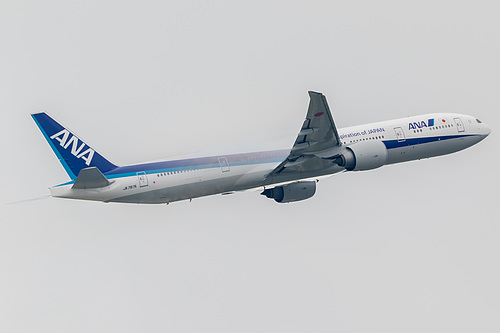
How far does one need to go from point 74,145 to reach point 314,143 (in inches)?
494

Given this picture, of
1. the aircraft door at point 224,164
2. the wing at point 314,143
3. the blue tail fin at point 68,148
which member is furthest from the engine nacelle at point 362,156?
the blue tail fin at point 68,148

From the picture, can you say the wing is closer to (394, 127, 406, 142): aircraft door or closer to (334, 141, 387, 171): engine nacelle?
(334, 141, 387, 171): engine nacelle

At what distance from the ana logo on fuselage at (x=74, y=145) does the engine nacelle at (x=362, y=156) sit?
43.8 ft

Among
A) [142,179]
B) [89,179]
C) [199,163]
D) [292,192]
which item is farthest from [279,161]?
[89,179]

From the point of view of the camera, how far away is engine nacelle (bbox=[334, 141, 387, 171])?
48.3 m

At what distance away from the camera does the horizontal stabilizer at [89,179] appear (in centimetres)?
4272

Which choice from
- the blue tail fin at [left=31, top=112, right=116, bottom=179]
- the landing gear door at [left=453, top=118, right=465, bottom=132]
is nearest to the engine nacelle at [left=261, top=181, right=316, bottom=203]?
the landing gear door at [left=453, top=118, right=465, bottom=132]

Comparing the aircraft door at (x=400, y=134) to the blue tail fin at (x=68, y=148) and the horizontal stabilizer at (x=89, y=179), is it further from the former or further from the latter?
the horizontal stabilizer at (x=89, y=179)

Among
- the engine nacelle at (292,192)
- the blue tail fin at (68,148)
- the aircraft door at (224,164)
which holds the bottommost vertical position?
the engine nacelle at (292,192)

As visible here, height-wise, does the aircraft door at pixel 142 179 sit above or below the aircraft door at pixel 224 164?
below

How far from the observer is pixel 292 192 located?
2050 inches

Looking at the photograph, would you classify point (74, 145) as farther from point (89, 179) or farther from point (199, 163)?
point (199, 163)

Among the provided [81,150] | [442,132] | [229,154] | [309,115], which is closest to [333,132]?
[309,115]

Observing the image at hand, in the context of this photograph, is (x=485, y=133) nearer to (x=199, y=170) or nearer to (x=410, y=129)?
(x=410, y=129)
